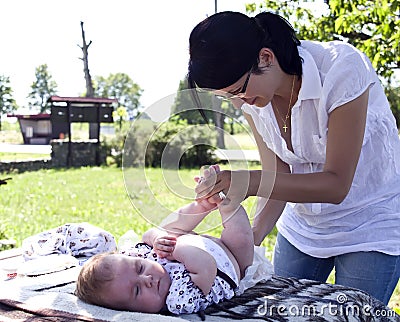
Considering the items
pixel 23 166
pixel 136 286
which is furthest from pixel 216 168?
pixel 23 166

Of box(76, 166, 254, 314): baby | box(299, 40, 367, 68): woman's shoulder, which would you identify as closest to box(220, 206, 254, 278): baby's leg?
box(76, 166, 254, 314): baby

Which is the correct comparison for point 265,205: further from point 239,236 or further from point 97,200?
point 97,200

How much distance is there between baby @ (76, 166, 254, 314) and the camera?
1.54 meters

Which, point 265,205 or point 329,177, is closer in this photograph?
point 329,177

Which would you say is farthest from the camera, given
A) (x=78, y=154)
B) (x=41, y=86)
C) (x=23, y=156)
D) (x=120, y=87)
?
(x=120, y=87)

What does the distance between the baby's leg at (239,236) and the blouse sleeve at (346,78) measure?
16.0 inches

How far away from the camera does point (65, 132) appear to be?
16.2 metres

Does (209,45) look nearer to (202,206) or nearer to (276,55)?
(276,55)

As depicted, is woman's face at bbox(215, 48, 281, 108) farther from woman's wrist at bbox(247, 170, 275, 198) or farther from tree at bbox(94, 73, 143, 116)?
tree at bbox(94, 73, 143, 116)

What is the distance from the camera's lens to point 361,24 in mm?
5715

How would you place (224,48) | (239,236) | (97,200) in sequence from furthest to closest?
(97,200), (239,236), (224,48)

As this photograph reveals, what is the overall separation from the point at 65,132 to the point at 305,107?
15.0 m

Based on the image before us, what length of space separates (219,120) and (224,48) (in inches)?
8.3

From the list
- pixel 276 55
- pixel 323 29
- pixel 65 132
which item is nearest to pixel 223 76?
pixel 276 55
